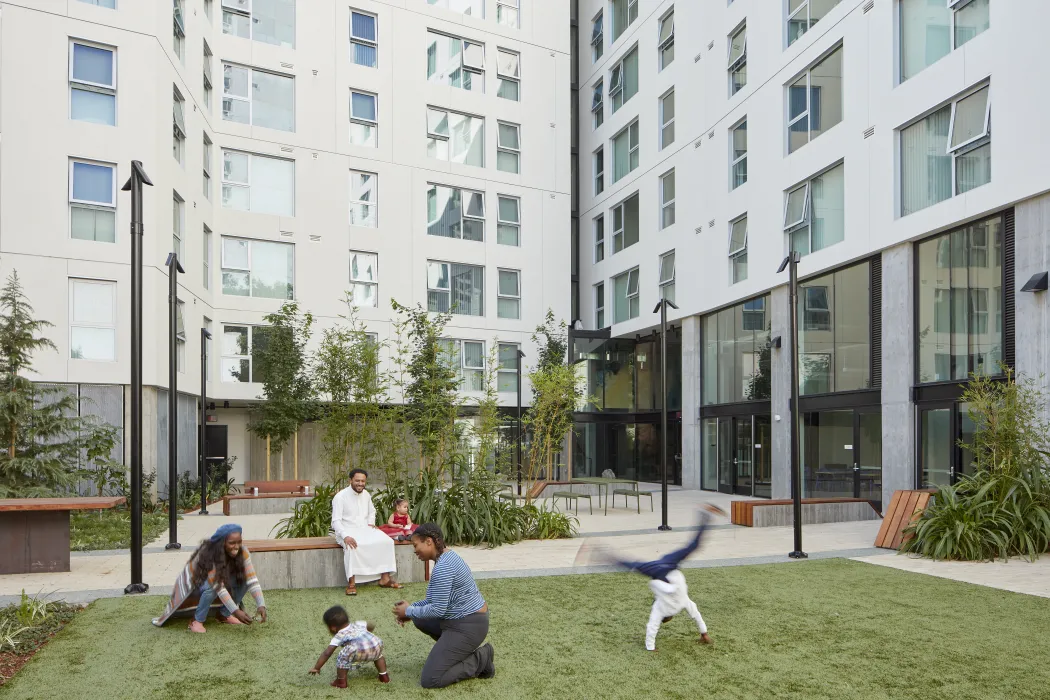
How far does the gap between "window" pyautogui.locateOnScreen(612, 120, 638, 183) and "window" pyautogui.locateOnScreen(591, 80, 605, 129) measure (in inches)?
59.5

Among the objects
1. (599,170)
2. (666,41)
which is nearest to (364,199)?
(599,170)

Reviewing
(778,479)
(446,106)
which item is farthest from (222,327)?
(778,479)

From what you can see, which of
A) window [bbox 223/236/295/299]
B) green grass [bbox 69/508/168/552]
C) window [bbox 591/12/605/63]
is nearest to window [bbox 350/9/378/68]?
window [bbox 223/236/295/299]

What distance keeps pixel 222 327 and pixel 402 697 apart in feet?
68.3

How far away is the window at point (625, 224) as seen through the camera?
2864cm

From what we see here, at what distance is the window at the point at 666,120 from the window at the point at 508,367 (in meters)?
8.55

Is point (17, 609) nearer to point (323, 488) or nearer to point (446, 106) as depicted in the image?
point (323, 488)

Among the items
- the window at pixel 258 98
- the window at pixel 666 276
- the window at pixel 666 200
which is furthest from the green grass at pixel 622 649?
the window at pixel 258 98

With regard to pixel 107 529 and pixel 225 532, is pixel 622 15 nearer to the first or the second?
pixel 107 529

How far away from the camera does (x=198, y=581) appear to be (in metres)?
6.84

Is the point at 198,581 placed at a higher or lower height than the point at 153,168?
lower

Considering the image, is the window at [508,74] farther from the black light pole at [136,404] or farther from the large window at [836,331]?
the black light pole at [136,404]

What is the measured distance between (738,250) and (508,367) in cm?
981

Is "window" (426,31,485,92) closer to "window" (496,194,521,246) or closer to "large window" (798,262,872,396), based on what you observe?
"window" (496,194,521,246)
